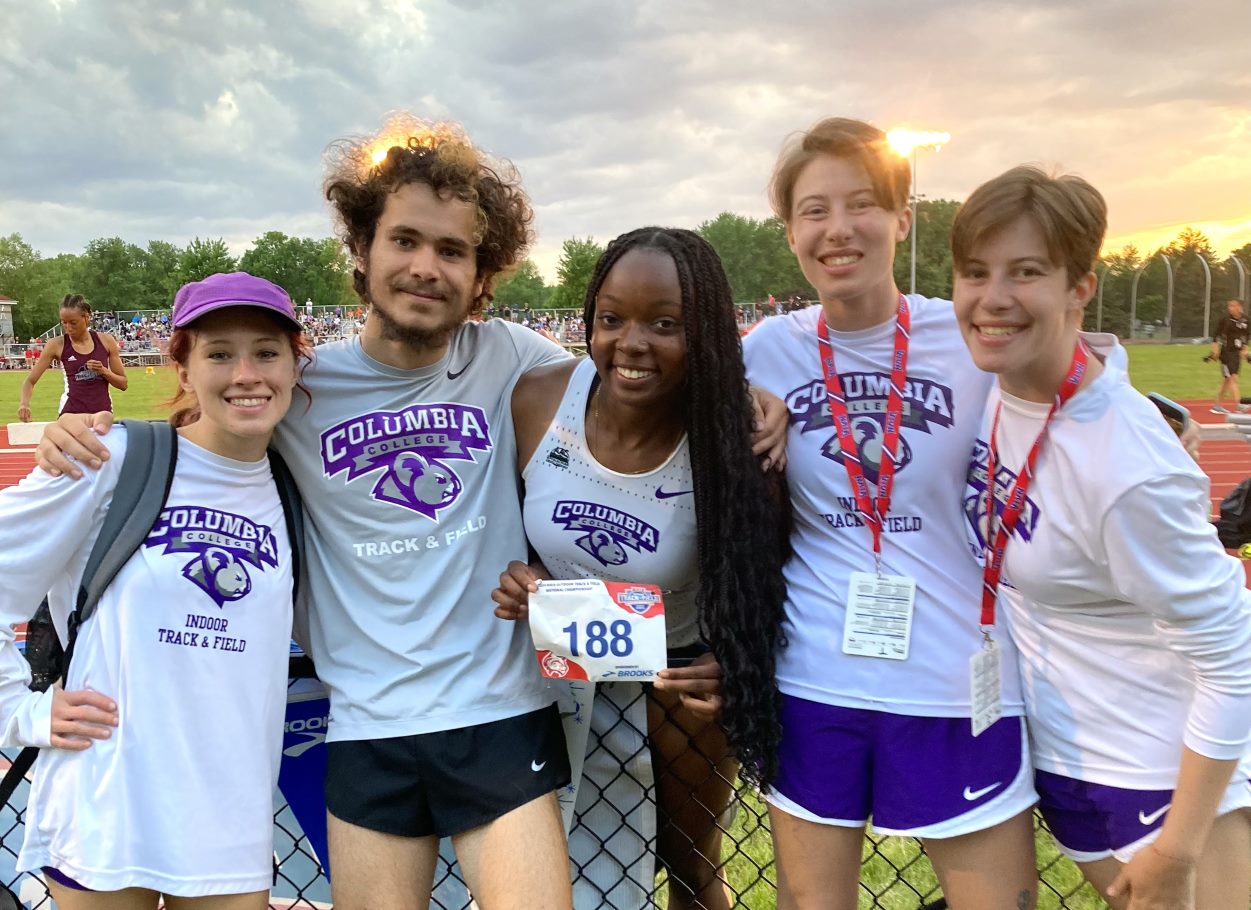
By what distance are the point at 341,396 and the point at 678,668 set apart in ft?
3.94

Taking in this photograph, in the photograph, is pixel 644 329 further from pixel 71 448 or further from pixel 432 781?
pixel 71 448

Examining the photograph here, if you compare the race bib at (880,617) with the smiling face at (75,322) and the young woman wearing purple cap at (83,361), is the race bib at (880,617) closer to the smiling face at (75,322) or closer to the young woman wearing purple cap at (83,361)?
the young woman wearing purple cap at (83,361)

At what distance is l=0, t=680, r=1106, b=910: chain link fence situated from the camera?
2.61m

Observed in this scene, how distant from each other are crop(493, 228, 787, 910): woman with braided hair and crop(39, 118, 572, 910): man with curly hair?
6.2 inches

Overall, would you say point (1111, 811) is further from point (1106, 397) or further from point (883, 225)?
point (883, 225)

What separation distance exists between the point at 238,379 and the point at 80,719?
872mm

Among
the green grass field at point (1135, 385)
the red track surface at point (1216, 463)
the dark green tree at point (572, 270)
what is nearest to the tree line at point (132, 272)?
the dark green tree at point (572, 270)

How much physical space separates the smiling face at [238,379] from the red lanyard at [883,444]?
4.74ft

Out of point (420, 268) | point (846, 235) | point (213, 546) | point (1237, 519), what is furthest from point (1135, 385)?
point (213, 546)

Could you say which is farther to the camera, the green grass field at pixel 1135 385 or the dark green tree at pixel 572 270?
the dark green tree at pixel 572 270

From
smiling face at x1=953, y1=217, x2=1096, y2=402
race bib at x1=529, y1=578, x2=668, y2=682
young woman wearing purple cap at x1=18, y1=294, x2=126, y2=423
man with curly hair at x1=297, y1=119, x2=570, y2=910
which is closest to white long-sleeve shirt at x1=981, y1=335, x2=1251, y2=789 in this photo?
smiling face at x1=953, y1=217, x2=1096, y2=402

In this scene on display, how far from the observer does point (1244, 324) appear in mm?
21469

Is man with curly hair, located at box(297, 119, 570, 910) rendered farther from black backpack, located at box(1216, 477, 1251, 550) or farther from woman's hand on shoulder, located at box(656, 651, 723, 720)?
black backpack, located at box(1216, 477, 1251, 550)

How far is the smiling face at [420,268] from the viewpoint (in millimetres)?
2568
